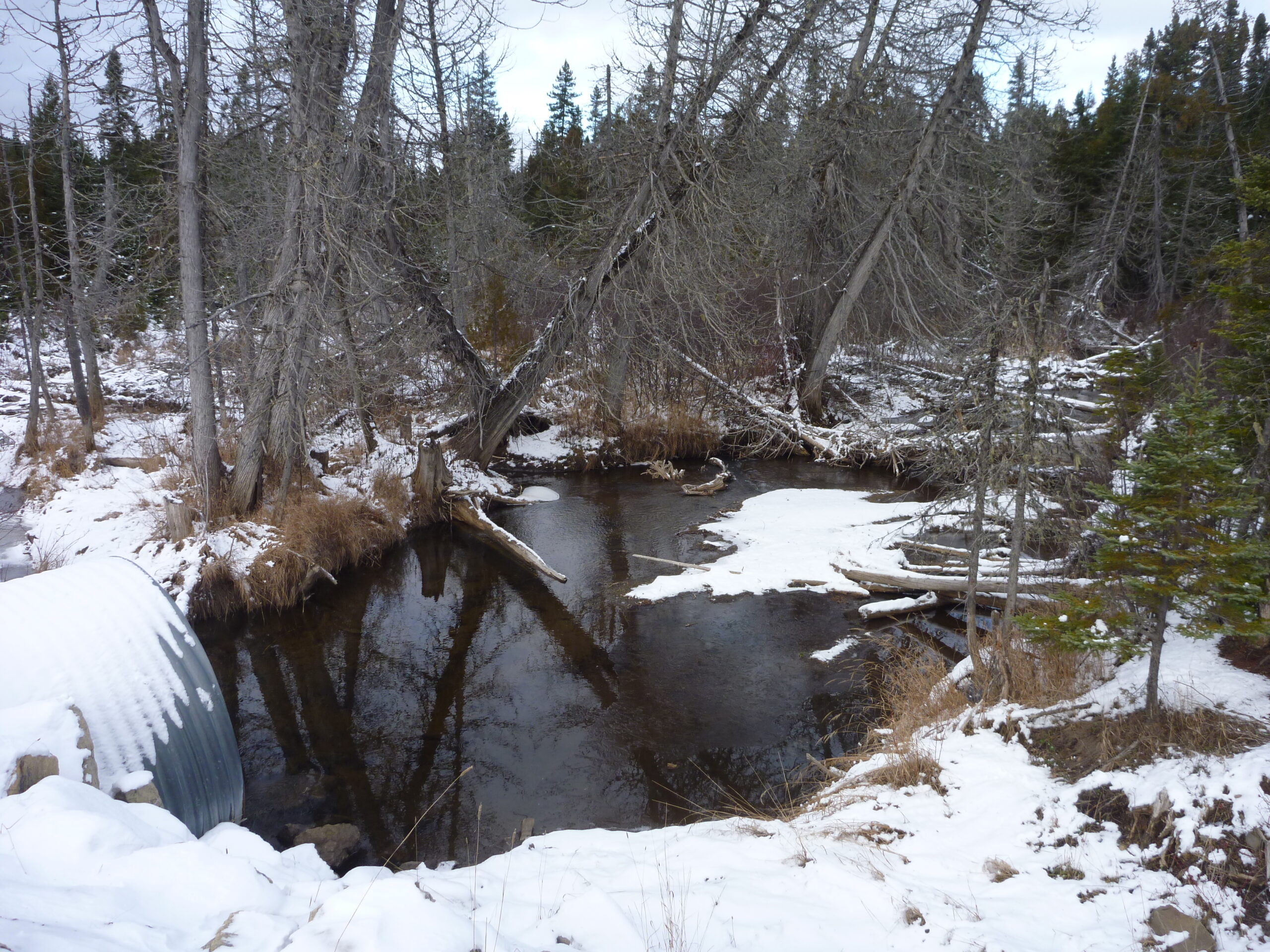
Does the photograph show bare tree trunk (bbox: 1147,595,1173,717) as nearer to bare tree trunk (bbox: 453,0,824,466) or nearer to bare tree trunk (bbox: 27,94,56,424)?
bare tree trunk (bbox: 453,0,824,466)

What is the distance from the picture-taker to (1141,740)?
4180 mm

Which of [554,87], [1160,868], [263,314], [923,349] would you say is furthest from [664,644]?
[554,87]

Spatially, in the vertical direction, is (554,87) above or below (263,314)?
above

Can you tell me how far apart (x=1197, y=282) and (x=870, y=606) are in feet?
47.8

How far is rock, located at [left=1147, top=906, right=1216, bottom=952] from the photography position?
9.71 ft

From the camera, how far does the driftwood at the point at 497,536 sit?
32.6 ft

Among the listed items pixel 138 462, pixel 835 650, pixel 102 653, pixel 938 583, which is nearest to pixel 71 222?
pixel 138 462

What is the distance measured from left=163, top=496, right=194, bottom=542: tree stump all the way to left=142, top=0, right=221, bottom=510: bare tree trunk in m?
0.36

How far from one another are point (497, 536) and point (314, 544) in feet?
8.89

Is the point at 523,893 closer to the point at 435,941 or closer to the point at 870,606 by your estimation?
the point at 435,941

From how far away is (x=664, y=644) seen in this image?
795 centimetres

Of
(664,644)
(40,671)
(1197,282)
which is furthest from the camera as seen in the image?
(1197,282)

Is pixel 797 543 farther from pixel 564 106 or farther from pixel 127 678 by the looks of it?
pixel 564 106

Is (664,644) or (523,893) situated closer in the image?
(523,893)
